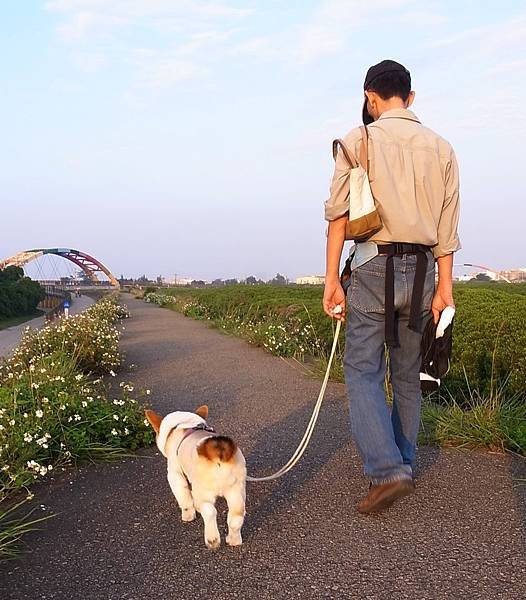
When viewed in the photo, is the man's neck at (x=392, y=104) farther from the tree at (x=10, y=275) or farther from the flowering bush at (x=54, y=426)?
the tree at (x=10, y=275)

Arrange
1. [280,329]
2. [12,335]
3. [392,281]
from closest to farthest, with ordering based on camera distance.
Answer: [392,281], [280,329], [12,335]

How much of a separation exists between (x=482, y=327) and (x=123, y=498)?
4355 millimetres

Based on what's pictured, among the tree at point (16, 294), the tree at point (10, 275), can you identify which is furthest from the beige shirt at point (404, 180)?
the tree at point (10, 275)

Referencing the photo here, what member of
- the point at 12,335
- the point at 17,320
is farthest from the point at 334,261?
the point at 17,320

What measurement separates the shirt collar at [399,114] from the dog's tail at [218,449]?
1832 millimetres

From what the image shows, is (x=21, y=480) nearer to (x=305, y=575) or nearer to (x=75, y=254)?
(x=305, y=575)

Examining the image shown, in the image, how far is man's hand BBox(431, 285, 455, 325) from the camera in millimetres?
3365

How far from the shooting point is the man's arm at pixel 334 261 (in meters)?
3.23

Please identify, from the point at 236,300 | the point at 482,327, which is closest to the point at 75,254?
the point at 236,300

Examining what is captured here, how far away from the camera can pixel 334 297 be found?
330 centimetres

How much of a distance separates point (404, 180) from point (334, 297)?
685mm

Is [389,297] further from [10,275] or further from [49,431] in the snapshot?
[10,275]

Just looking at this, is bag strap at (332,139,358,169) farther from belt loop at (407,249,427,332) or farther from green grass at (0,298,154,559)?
green grass at (0,298,154,559)

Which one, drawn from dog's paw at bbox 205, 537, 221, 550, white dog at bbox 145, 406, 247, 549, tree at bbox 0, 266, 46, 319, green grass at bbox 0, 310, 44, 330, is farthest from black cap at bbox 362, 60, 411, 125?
tree at bbox 0, 266, 46, 319
